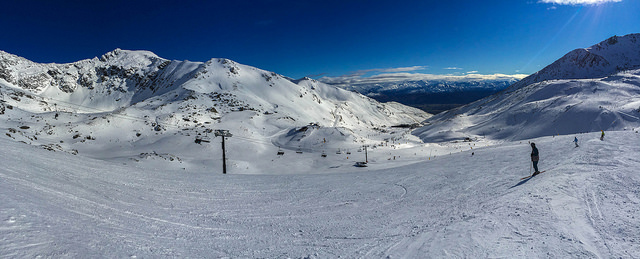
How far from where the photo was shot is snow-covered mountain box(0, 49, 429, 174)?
53562 millimetres

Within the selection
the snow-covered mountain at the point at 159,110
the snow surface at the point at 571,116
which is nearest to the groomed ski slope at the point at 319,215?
the snow-covered mountain at the point at 159,110

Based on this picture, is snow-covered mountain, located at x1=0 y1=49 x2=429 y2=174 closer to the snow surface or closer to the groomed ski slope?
the snow surface

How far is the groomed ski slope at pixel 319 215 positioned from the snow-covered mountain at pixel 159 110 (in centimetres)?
3138

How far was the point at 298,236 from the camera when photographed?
8.34m

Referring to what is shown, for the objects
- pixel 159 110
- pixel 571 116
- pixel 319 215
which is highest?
pixel 159 110

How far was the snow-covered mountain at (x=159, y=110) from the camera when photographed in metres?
53.6

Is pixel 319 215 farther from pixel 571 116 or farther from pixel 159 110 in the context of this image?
pixel 159 110

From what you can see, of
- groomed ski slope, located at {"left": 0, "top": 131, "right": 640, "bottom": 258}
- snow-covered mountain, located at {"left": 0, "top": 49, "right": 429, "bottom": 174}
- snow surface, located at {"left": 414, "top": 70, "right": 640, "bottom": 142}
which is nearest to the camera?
groomed ski slope, located at {"left": 0, "top": 131, "right": 640, "bottom": 258}

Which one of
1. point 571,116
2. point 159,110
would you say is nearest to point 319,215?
point 571,116

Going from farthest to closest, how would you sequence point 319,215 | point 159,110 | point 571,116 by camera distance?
point 159,110 → point 571,116 → point 319,215

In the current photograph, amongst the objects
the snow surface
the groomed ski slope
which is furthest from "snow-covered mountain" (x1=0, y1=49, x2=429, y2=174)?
the groomed ski slope

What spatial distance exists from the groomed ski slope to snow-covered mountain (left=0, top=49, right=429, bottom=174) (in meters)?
31.4

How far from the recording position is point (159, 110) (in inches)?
3155

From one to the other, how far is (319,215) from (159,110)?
84.6m
